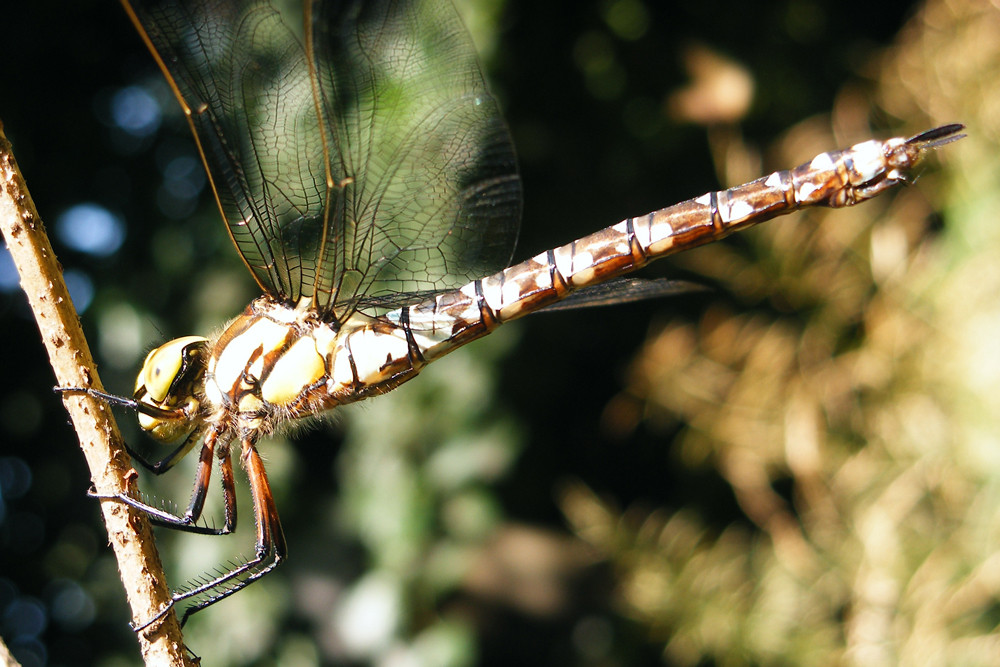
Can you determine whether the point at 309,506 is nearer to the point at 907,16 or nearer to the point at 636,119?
the point at 636,119

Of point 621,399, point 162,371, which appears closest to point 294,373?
point 162,371

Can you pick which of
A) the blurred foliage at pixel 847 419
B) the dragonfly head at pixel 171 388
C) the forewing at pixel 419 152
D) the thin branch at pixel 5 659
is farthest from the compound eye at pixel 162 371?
the blurred foliage at pixel 847 419

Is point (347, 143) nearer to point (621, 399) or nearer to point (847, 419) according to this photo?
point (621, 399)

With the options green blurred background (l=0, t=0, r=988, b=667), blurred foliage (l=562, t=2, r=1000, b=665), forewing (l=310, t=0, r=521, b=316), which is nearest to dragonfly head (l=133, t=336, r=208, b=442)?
forewing (l=310, t=0, r=521, b=316)

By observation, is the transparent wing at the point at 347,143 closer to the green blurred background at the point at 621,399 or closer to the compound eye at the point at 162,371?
the compound eye at the point at 162,371

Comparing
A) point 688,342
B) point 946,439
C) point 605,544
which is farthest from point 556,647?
point 946,439

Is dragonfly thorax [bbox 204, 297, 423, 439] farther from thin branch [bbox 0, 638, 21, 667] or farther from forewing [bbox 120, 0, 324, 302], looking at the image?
thin branch [bbox 0, 638, 21, 667]
